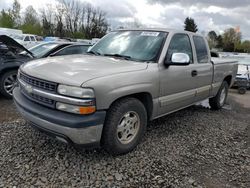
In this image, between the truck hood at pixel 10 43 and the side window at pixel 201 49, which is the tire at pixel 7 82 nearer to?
the truck hood at pixel 10 43

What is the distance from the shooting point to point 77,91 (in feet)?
9.99

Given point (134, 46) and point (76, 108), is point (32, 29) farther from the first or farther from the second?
point (76, 108)

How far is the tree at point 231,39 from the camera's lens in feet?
186

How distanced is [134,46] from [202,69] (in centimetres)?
163

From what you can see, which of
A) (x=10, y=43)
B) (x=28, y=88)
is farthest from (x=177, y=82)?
(x=10, y=43)

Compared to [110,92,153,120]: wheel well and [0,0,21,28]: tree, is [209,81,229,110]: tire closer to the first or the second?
[110,92,153,120]: wheel well

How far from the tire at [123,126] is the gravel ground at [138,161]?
181mm

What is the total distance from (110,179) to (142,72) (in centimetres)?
146

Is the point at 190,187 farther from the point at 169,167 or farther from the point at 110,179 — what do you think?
the point at 110,179

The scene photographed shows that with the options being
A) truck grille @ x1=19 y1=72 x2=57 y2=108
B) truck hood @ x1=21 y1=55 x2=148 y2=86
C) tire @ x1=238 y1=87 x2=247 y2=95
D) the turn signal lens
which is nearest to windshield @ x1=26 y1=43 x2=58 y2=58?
truck hood @ x1=21 y1=55 x2=148 y2=86

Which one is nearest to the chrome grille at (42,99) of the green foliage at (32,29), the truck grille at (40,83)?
the truck grille at (40,83)

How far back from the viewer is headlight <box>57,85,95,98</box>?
9.97ft

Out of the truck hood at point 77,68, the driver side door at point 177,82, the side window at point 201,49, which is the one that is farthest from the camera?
the side window at point 201,49

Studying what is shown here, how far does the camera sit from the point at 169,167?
361cm
